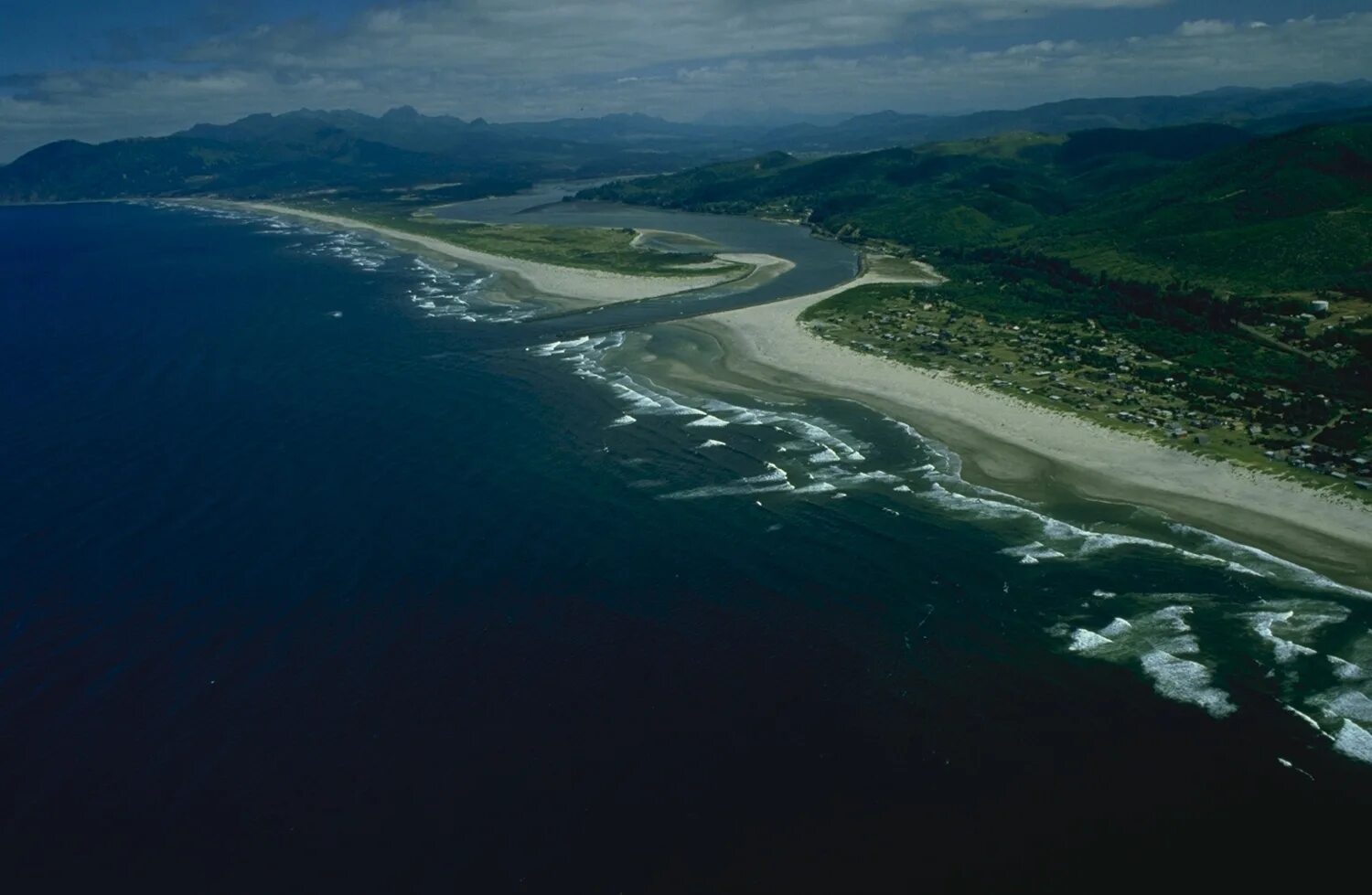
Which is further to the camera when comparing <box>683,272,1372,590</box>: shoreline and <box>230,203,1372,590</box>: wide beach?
<box>230,203,1372,590</box>: wide beach

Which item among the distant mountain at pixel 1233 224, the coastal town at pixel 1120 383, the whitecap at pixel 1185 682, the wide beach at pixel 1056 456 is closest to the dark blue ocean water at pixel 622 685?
the whitecap at pixel 1185 682

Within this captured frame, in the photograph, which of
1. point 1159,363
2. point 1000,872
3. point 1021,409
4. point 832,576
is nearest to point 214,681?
point 832,576

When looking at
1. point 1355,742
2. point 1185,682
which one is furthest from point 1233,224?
point 1355,742

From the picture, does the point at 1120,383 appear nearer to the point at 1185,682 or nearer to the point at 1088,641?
the point at 1088,641

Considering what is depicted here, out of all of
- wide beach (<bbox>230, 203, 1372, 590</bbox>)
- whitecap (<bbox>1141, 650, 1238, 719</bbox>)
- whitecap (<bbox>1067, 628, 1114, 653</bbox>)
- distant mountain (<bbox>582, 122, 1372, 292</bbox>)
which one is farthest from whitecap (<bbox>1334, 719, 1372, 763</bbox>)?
distant mountain (<bbox>582, 122, 1372, 292</bbox>)

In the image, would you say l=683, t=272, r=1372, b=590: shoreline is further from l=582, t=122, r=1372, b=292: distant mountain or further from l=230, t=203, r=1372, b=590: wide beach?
l=582, t=122, r=1372, b=292: distant mountain

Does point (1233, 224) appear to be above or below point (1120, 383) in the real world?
above
